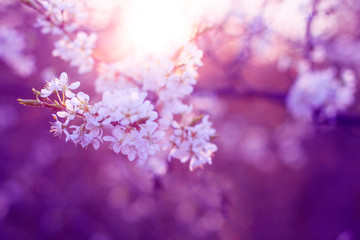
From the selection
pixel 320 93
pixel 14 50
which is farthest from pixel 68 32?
pixel 320 93

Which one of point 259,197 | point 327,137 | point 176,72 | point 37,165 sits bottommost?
point 176,72

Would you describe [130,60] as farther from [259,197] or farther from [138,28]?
[259,197]

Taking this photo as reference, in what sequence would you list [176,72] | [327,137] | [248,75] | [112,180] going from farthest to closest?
[248,75] < [327,137] < [112,180] < [176,72]

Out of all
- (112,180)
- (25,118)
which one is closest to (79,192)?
(112,180)

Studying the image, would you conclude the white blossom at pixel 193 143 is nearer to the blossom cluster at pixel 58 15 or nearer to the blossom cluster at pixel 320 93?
the blossom cluster at pixel 58 15

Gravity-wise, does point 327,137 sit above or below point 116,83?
above

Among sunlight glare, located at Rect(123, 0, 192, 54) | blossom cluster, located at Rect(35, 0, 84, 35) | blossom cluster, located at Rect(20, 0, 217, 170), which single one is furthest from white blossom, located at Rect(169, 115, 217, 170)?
blossom cluster, located at Rect(35, 0, 84, 35)
